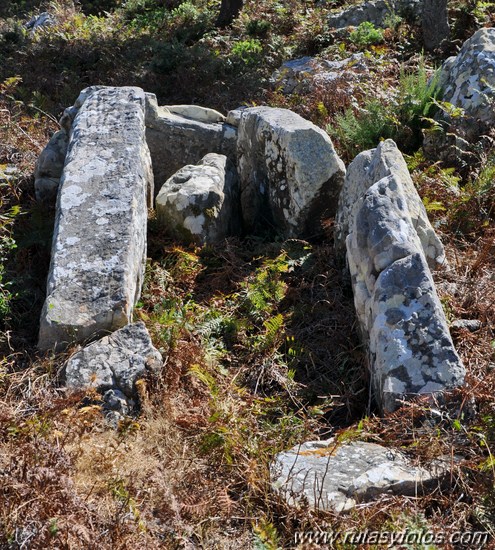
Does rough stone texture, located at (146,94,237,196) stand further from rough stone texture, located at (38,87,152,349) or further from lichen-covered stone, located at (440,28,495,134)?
lichen-covered stone, located at (440,28,495,134)

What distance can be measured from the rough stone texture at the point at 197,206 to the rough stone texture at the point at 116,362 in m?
1.92

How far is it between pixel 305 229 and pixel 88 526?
3861 mm

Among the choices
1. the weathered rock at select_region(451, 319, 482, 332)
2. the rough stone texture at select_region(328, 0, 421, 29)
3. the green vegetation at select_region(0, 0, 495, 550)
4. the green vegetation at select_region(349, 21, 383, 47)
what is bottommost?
the green vegetation at select_region(0, 0, 495, 550)

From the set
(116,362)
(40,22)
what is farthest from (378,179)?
(40,22)

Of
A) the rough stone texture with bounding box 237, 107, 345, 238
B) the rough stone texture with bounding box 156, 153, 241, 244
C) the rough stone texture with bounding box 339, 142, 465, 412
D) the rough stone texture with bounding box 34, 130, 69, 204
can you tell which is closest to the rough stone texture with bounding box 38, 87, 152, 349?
the rough stone texture with bounding box 156, 153, 241, 244

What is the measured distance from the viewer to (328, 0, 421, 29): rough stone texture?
1230 centimetres

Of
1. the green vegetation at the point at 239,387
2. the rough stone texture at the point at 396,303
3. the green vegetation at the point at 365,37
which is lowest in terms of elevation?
the green vegetation at the point at 239,387

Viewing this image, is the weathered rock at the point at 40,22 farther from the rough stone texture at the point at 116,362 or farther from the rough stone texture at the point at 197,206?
the rough stone texture at the point at 116,362

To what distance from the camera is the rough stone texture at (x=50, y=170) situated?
7324 millimetres

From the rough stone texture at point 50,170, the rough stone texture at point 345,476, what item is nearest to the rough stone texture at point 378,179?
the rough stone texture at point 345,476

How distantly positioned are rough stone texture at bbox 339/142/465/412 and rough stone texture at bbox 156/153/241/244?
1668mm

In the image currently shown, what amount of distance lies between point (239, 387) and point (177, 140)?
3749mm

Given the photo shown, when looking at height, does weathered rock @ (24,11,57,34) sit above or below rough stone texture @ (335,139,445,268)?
below

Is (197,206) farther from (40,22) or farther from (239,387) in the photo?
(40,22)
